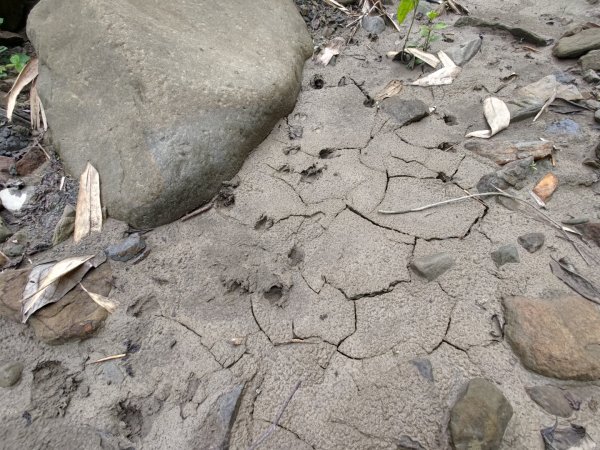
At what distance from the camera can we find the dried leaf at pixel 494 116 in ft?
6.40

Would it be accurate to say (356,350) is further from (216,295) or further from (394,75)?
(394,75)

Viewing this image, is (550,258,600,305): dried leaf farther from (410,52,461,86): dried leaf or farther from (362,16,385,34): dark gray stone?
(362,16,385,34): dark gray stone

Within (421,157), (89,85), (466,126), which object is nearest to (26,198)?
(89,85)

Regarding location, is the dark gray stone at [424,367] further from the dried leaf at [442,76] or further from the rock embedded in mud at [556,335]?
the dried leaf at [442,76]

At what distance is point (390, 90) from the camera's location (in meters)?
2.30

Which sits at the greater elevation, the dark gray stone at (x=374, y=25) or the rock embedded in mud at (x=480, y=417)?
the dark gray stone at (x=374, y=25)

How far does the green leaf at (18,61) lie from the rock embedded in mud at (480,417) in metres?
2.94

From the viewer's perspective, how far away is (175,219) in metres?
1.77

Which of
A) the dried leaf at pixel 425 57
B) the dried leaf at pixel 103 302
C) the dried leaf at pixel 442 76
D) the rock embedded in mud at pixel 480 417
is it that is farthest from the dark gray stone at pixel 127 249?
the dried leaf at pixel 425 57

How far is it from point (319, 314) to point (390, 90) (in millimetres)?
1472

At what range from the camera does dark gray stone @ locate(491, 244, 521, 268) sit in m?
1.48

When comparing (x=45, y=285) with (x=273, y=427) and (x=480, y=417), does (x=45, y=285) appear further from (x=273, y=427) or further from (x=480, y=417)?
(x=480, y=417)

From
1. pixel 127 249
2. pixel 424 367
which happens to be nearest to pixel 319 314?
pixel 424 367

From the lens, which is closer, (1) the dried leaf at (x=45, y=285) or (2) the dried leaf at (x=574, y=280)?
(2) the dried leaf at (x=574, y=280)
